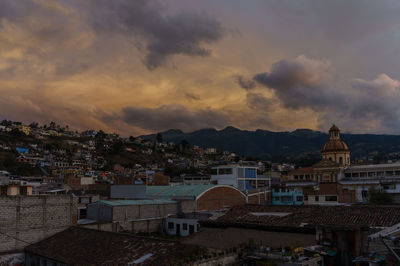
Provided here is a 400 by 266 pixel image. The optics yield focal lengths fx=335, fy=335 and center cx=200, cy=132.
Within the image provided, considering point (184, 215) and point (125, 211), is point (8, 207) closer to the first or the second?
point (125, 211)

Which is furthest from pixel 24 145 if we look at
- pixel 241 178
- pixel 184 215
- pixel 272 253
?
pixel 272 253

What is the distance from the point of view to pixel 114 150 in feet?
538

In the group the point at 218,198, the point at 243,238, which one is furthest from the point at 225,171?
the point at 243,238

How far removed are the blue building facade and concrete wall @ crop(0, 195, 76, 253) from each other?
40401 mm

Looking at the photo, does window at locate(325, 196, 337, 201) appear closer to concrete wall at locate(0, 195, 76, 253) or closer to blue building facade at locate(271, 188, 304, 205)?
blue building facade at locate(271, 188, 304, 205)

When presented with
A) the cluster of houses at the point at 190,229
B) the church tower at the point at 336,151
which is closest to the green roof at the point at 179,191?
the cluster of houses at the point at 190,229

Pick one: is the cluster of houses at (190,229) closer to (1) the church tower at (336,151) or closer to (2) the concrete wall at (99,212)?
(2) the concrete wall at (99,212)

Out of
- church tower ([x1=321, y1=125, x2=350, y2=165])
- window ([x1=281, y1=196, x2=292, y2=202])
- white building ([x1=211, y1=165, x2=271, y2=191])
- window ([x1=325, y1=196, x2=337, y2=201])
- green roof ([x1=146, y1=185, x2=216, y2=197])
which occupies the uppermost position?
church tower ([x1=321, y1=125, x2=350, y2=165])

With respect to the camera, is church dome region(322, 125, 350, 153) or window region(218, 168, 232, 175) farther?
church dome region(322, 125, 350, 153)

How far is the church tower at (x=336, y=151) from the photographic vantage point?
269 ft

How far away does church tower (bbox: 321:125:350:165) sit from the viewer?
269 feet

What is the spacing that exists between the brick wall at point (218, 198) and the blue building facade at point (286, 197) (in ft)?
49.3

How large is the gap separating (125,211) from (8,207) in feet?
37.6

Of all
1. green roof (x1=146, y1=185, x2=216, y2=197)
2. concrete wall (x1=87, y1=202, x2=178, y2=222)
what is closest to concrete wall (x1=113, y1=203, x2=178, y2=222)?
concrete wall (x1=87, y1=202, x2=178, y2=222)
